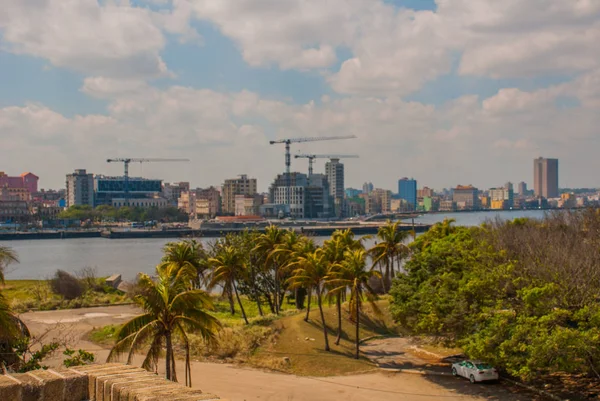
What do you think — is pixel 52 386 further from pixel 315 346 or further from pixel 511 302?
pixel 315 346

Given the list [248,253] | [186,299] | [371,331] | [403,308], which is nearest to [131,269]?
[248,253]

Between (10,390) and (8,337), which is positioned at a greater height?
(10,390)

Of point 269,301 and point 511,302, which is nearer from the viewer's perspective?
point 511,302

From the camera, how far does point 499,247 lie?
90.1ft

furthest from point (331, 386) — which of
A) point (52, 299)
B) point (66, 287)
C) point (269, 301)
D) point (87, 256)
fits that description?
point (87, 256)

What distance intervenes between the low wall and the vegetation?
14530mm

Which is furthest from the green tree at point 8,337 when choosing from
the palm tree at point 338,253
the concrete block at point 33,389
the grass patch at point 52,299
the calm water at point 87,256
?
the calm water at point 87,256

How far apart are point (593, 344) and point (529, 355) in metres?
1.87

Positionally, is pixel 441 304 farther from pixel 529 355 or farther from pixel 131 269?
pixel 131 269

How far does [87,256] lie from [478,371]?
322ft

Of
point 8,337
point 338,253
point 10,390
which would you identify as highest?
point 10,390

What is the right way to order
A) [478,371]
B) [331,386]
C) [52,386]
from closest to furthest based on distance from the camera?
[52,386]
[331,386]
[478,371]

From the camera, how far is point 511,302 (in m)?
22.1

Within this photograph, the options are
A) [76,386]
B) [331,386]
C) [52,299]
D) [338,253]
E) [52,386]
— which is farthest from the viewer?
[52,299]
